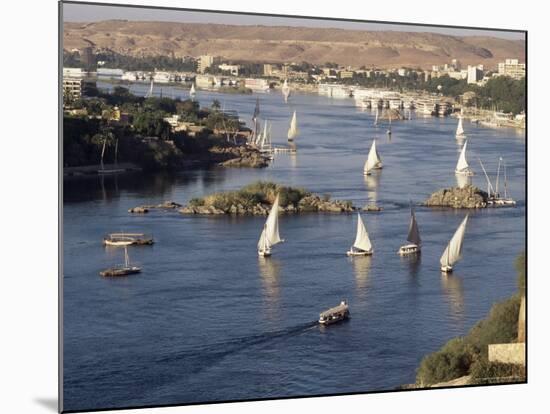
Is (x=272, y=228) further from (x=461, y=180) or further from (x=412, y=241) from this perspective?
(x=461, y=180)

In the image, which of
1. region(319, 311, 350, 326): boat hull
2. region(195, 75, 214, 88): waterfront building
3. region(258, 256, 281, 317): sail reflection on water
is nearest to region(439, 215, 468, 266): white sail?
region(319, 311, 350, 326): boat hull

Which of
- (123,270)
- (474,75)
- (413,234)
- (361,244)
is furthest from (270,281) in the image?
(474,75)

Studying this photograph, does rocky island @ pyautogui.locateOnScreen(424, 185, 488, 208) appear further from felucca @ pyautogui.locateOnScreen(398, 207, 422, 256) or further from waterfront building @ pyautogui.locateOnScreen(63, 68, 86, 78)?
waterfront building @ pyautogui.locateOnScreen(63, 68, 86, 78)

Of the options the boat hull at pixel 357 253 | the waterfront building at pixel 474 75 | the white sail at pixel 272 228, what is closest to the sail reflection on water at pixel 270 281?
the white sail at pixel 272 228

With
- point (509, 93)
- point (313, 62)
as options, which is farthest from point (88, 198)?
point (509, 93)

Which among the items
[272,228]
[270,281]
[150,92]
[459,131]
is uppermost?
[150,92]

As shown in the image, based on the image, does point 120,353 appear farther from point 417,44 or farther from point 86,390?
point 417,44
